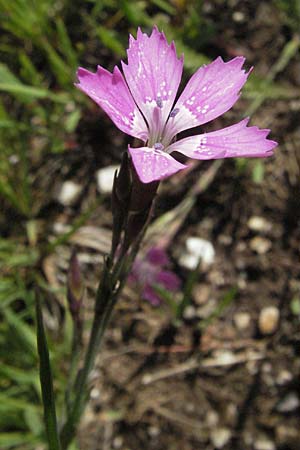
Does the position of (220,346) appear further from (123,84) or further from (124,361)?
(123,84)

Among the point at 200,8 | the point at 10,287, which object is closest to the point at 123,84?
the point at 10,287

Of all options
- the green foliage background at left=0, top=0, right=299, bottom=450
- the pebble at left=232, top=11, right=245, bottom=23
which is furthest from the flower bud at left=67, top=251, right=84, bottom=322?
the pebble at left=232, top=11, right=245, bottom=23

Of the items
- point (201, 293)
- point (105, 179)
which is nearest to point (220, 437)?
point (201, 293)

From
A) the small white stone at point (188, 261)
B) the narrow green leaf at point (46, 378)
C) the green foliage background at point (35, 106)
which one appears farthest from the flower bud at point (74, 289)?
the small white stone at point (188, 261)

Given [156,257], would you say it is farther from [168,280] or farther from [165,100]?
[165,100]

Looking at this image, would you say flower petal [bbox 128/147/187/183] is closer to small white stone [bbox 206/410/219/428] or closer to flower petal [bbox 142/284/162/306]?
flower petal [bbox 142/284/162/306]

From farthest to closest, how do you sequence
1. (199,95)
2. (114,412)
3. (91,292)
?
(91,292), (114,412), (199,95)
